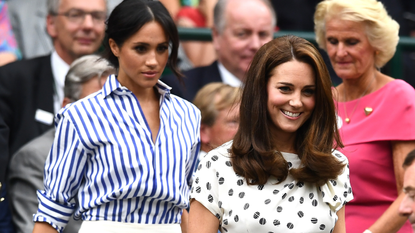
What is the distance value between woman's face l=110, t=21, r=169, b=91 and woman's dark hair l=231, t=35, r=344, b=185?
18.7 inches

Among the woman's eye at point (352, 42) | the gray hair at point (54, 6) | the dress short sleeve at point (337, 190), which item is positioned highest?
the woman's eye at point (352, 42)

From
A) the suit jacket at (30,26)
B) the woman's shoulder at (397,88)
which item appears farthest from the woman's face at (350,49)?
the suit jacket at (30,26)

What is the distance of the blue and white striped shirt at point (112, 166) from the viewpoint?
125 inches

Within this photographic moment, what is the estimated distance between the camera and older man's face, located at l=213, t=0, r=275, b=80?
5.42m

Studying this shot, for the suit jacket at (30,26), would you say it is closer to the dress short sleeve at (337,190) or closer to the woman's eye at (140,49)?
the woman's eye at (140,49)

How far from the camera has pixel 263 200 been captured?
2932 millimetres

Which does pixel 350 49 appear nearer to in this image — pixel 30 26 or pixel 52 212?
pixel 52 212

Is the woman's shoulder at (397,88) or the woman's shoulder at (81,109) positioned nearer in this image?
the woman's shoulder at (81,109)

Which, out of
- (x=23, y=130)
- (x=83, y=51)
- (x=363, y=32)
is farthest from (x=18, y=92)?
(x=363, y=32)

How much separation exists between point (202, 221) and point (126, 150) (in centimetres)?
49

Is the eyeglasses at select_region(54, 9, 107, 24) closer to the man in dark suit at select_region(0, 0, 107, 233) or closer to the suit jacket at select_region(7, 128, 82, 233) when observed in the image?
the man in dark suit at select_region(0, 0, 107, 233)

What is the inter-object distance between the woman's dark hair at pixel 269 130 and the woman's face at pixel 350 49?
43.5 inches

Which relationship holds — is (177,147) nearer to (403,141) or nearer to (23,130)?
Answer: (403,141)

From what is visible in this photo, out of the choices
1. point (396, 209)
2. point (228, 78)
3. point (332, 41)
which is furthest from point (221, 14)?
point (396, 209)
